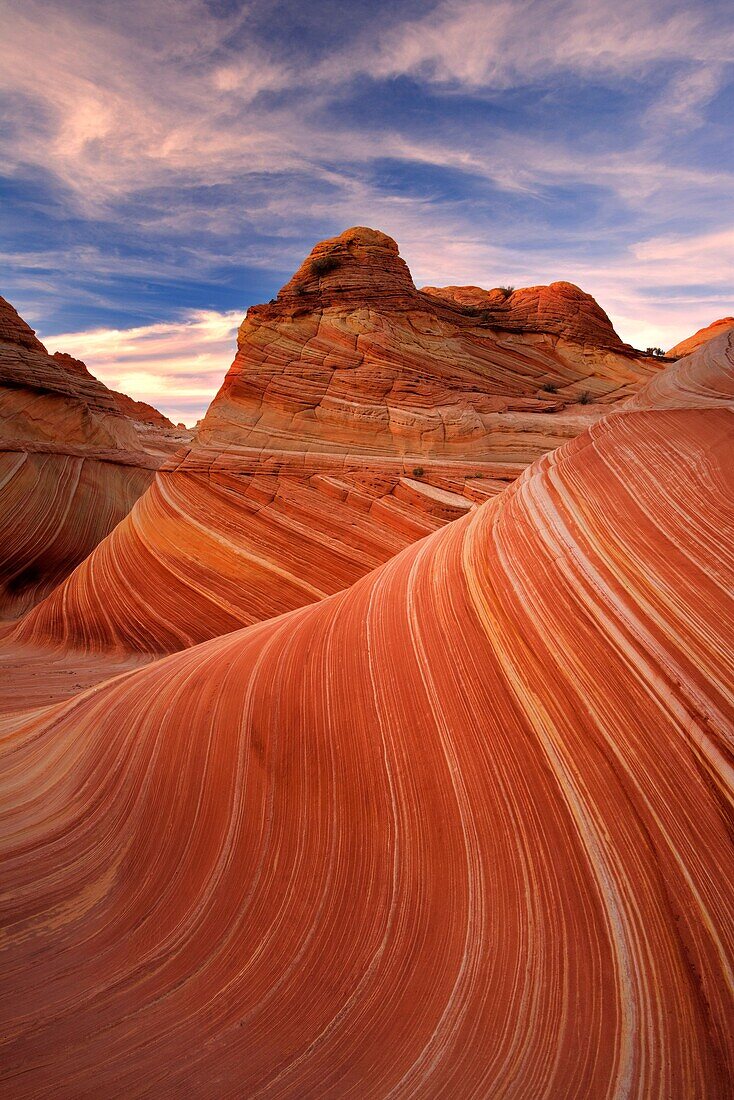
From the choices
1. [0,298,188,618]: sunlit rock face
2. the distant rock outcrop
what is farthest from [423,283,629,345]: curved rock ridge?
[0,298,188,618]: sunlit rock face

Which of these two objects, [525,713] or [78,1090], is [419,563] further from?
[78,1090]

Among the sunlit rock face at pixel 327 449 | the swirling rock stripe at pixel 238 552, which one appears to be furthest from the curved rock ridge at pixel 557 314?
the swirling rock stripe at pixel 238 552

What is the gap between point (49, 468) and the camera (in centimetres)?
1702

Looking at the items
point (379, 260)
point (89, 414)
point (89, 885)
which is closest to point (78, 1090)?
point (89, 885)

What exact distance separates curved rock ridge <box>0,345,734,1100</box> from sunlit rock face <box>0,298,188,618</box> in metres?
13.1

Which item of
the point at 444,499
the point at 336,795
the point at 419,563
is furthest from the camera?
the point at 444,499

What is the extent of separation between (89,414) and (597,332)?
16627 mm

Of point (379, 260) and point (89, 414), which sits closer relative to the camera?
point (379, 260)

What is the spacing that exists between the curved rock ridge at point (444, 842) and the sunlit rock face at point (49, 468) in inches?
516

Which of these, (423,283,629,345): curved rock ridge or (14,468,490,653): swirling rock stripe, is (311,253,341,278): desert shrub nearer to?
(423,283,629,345): curved rock ridge

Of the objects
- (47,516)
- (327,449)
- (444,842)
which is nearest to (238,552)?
(327,449)

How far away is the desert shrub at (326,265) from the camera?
13.1 m

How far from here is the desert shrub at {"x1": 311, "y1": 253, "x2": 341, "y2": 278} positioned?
1305cm

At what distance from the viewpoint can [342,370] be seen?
11.6 m
